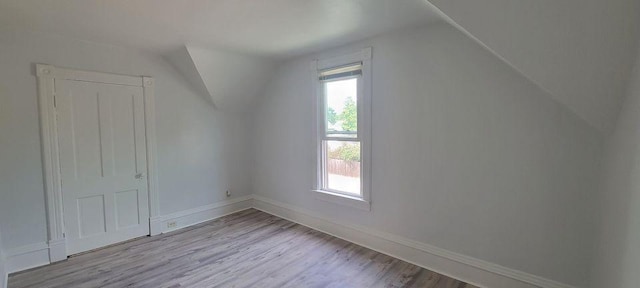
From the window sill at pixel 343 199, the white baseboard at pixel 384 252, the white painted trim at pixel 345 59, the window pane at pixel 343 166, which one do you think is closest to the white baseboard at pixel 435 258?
→ the white baseboard at pixel 384 252

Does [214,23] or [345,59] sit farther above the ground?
[214,23]

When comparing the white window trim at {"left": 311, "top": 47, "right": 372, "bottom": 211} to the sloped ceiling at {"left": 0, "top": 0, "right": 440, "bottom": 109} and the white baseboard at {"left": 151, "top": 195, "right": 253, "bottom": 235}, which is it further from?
the white baseboard at {"left": 151, "top": 195, "right": 253, "bottom": 235}

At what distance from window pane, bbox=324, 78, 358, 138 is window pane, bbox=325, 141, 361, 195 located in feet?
0.50

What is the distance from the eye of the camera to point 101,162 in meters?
3.12

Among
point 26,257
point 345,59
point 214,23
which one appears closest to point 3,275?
point 26,257

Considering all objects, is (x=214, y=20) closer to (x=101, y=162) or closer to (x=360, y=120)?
(x=360, y=120)

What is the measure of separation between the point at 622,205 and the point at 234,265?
292 cm

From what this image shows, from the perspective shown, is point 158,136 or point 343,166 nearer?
point 343,166

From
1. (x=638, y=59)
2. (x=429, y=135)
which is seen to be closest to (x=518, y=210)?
(x=429, y=135)

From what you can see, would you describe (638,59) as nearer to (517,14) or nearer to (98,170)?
(517,14)

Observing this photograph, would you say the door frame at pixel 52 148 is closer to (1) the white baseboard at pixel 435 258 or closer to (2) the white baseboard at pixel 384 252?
(2) the white baseboard at pixel 384 252

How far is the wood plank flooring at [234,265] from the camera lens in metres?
2.45

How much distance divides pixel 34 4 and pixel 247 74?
6.93 feet

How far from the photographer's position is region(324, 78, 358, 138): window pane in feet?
10.6
